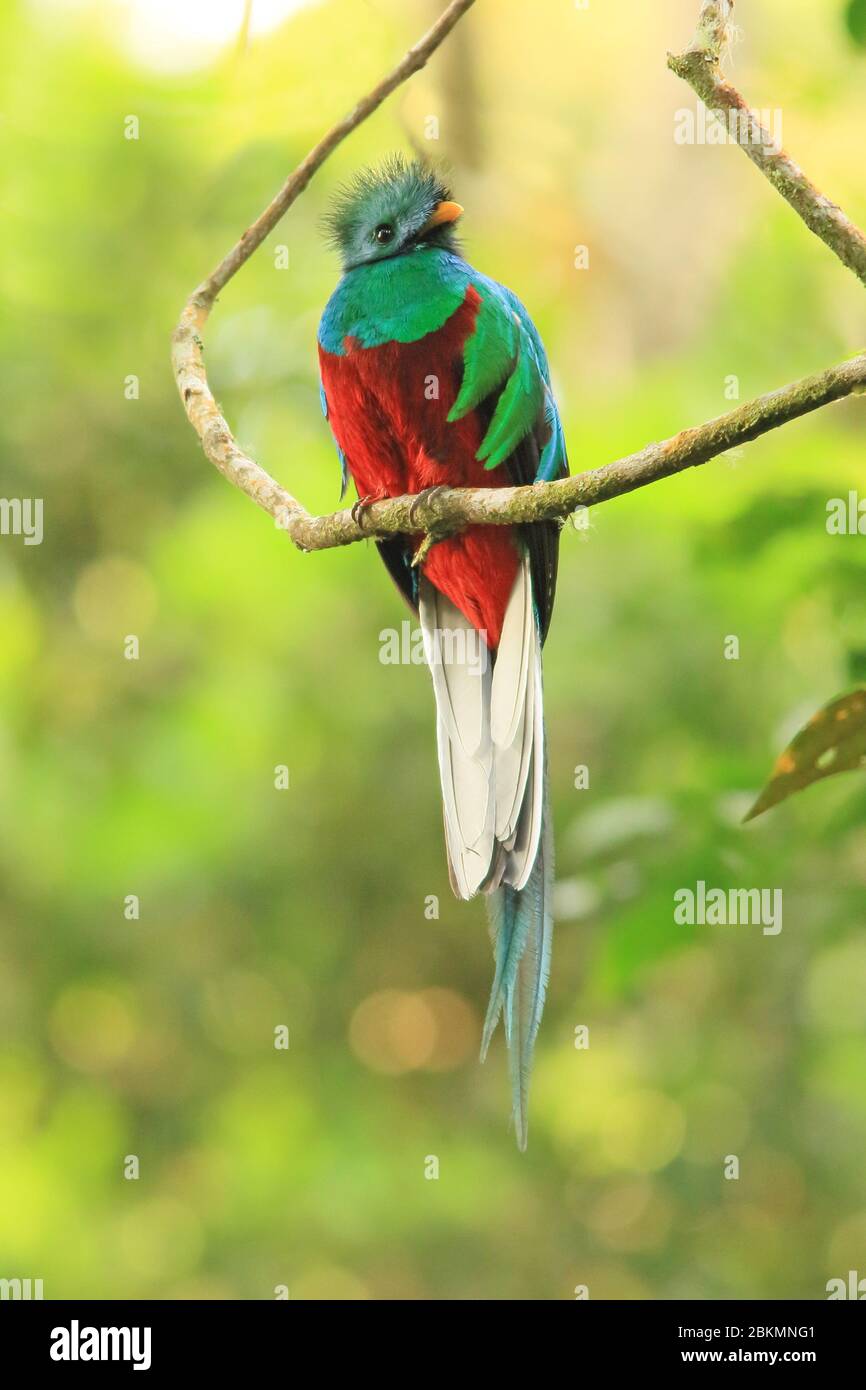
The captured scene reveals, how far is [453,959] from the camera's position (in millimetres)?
6879

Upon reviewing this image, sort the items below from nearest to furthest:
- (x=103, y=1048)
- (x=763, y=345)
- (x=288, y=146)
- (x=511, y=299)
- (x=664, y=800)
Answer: (x=664, y=800), (x=511, y=299), (x=288, y=146), (x=763, y=345), (x=103, y=1048)

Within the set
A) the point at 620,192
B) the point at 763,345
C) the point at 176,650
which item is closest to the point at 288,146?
the point at 763,345

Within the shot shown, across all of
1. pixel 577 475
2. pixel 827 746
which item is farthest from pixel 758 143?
pixel 827 746

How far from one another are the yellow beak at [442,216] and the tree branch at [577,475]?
427mm

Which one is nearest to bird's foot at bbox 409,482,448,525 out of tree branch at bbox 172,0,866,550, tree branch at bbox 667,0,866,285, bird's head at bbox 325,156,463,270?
tree branch at bbox 172,0,866,550

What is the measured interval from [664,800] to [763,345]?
406 centimetres

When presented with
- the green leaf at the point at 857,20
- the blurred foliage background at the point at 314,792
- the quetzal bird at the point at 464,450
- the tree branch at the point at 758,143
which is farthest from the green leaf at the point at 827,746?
the blurred foliage background at the point at 314,792

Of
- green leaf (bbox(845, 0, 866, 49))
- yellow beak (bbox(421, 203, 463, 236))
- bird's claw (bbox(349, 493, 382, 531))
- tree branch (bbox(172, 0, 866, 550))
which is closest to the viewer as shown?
tree branch (bbox(172, 0, 866, 550))

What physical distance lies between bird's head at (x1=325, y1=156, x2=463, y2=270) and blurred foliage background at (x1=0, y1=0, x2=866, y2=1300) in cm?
161

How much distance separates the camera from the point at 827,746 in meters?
2.18

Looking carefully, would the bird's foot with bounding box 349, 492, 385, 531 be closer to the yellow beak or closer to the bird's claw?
the bird's claw

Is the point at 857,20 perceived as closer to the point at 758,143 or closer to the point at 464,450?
the point at 758,143

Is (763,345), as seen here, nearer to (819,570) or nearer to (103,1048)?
(819,570)

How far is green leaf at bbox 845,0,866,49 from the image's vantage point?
7.04 feet
